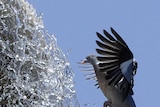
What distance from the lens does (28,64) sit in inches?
93.4

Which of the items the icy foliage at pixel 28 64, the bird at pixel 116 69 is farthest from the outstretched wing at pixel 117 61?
the icy foliage at pixel 28 64

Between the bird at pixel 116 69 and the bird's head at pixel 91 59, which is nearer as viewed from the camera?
the bird at pixel 116 69

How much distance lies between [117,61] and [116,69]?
0.03m

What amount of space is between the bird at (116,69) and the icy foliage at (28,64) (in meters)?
0.17

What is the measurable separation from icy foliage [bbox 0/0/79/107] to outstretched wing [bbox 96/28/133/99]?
198 millimetres

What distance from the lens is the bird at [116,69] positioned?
2339 mm

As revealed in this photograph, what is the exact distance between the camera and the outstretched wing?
2.34m

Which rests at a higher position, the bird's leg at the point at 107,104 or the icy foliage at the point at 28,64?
the icy foliage at the point at 28,64

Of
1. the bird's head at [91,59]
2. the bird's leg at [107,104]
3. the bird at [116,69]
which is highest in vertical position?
the bird's head at [91,59]

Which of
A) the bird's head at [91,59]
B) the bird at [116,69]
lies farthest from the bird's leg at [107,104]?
the bird's head at [91,59]

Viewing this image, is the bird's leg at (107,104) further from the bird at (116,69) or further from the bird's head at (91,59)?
the bird's head at (91,59)

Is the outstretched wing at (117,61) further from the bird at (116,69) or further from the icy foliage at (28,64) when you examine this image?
the icy foliage at (28,64)

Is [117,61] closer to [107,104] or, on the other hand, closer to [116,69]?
[116,69]

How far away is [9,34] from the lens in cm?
237
